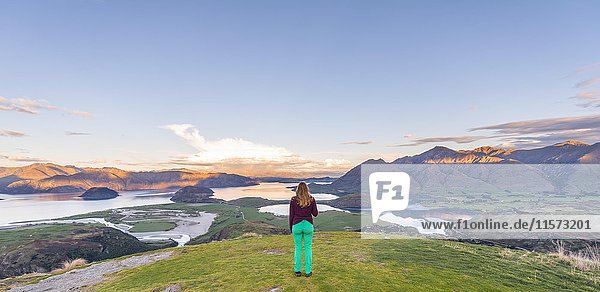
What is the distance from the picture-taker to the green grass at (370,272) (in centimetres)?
1264

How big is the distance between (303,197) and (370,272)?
5.10 m

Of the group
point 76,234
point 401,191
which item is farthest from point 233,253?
point 76,234

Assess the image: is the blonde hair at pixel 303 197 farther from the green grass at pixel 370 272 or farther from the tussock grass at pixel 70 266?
the tussock grass at pixel 70 266

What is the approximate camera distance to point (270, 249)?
2122 centimetres

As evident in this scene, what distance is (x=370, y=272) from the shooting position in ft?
46.1

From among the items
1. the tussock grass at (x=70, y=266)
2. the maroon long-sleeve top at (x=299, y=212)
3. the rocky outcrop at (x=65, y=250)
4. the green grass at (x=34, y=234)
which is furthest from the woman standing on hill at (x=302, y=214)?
the green grass at (x=34, y=234)

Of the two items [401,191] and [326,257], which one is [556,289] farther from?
[401,191]

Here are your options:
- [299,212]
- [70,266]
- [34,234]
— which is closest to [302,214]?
[299,212]

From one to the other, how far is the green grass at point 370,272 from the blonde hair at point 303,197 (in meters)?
3.07

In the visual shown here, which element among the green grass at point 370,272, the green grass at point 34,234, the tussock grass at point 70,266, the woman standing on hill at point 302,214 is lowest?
the green grass at point 34,234

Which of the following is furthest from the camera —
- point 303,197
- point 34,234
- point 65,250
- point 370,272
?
point 34,234

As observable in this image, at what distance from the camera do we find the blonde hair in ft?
38.9

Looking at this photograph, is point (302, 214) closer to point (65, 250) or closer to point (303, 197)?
point (303, 197)

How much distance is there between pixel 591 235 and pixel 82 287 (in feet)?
498
